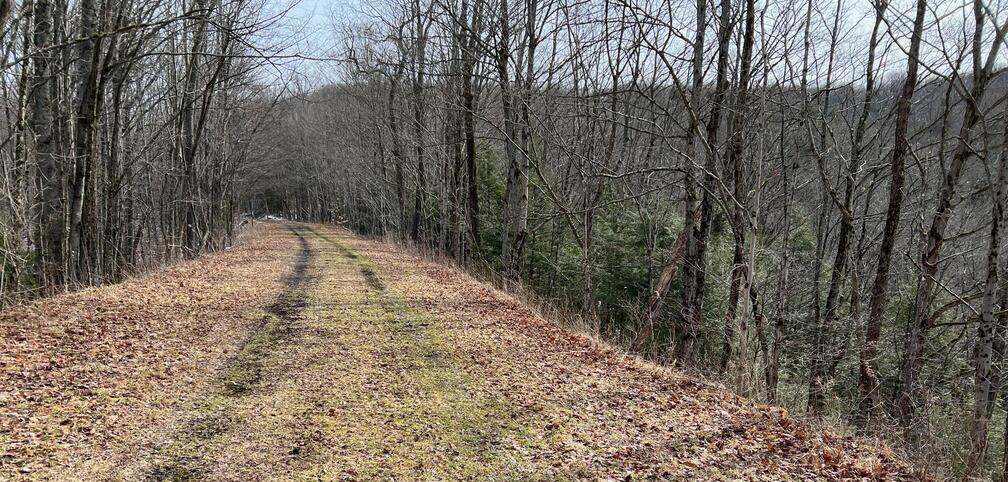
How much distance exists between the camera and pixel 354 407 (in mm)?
5191

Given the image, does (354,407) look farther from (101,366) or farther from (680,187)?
(680,187)

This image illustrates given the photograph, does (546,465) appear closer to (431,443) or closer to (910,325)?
(431,443)

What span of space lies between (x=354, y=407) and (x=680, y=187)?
847 cm

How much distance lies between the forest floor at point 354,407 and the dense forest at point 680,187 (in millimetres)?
1500

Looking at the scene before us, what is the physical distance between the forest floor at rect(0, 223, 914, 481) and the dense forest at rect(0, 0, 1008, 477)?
4.92ft

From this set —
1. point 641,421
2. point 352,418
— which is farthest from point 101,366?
point 641,421

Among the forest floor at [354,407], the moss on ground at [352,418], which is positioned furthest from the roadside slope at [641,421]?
the moss on ground at [352,418]

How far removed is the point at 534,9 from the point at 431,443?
11057 mm

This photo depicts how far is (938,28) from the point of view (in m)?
9.96

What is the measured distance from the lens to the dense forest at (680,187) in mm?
8781

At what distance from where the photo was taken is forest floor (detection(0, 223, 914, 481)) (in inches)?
161

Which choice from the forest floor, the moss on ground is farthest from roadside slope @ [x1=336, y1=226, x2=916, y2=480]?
the moss on ground

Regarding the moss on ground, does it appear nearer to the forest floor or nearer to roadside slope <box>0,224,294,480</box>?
the forest floor

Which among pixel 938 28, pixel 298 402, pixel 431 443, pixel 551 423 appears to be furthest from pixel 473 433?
pixel 938 28
